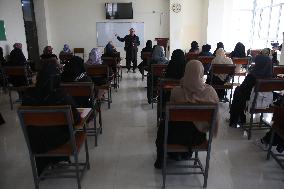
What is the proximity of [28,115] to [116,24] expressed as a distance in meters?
8.53

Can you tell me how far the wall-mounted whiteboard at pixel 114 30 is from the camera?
10.0 m

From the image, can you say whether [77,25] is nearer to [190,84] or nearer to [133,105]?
[133,105]

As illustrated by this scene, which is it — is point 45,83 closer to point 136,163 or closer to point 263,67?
point 136,163

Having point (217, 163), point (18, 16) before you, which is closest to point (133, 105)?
point (217, 163)

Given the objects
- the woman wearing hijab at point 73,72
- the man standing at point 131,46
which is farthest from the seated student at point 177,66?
the man standing at point 131,46

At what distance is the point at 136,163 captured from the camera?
117 inches

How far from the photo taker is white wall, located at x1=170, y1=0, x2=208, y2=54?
9617mm

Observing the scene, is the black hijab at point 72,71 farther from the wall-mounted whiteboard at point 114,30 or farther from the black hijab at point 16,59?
the wall-mounted whiteboard at point 114,30

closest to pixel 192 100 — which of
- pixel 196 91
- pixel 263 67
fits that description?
pixel 196 91

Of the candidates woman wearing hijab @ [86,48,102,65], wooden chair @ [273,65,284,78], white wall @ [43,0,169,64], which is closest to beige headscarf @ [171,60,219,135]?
wooden chair @ [273,65,284,78]

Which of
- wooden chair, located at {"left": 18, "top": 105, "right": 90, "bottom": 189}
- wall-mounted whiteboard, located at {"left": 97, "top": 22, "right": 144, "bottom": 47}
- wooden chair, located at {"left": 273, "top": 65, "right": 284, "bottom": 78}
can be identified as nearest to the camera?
wooden chair, located at {"left": 18, "top": 105, "right": 90, "bottom": 189}

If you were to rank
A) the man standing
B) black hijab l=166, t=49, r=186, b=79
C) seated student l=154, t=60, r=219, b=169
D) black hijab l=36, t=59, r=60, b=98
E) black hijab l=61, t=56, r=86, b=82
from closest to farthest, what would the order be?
black hijab l=36, t=59, r=60, b=98 < seated student l=154, t=60, r=219, b=169 < black hijab l=61, t=56, r=86, b=82 < black hijab l=166, t=49, r=186, b=79 < the man standing

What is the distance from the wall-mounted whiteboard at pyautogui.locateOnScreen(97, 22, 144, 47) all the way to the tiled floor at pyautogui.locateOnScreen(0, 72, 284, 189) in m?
6.39

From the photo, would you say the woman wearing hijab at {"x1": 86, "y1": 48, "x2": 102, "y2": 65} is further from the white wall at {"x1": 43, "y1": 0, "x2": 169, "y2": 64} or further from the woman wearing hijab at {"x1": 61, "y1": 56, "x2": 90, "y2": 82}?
the white wall at {"x1": 43, "y1": 0, "x2": 169, "y2": 64}
